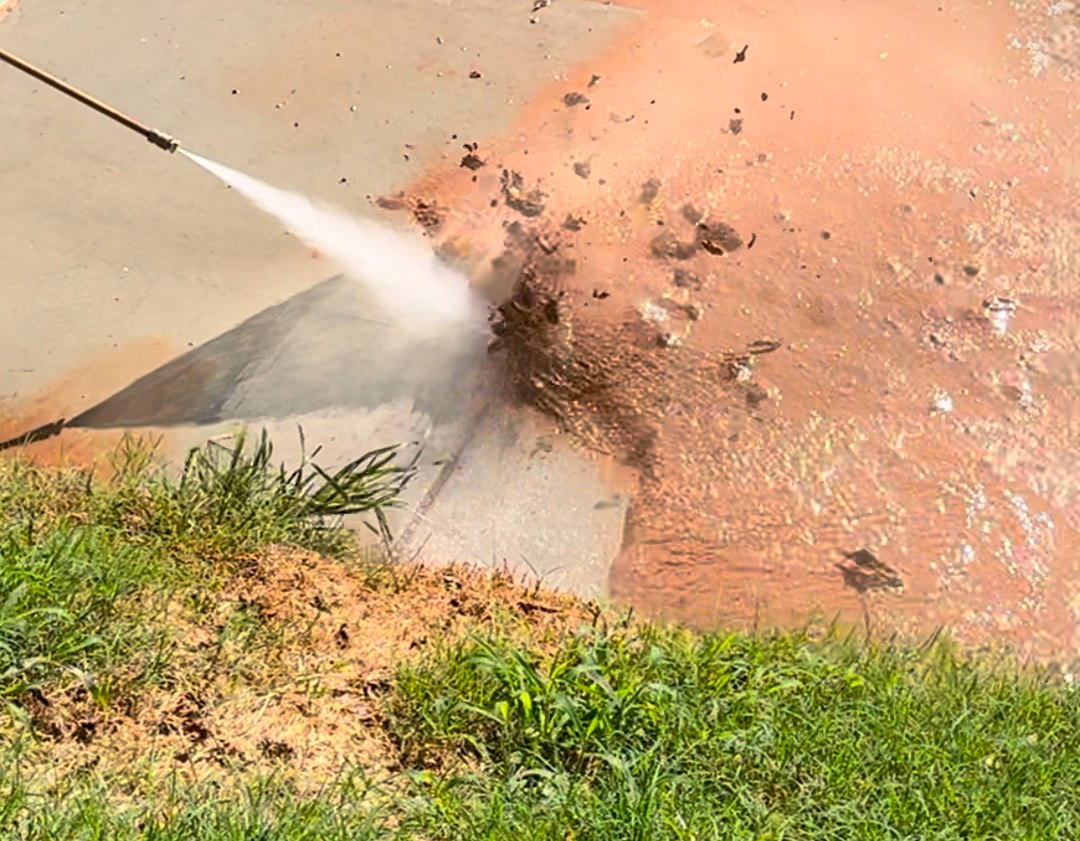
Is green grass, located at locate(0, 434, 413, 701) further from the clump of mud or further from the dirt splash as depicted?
the dirt splash

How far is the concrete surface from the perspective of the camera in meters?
5.10

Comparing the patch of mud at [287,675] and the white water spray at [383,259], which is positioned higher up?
the white water spray at [383,259]

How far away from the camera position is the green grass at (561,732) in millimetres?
3186

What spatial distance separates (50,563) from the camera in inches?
148

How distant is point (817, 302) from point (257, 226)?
98.7 inches

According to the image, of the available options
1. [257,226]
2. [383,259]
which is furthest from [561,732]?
[257,226]

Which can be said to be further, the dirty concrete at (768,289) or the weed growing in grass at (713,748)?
the dirty concrete at (768,289)

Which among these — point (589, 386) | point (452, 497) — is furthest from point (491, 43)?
point (452, 497)

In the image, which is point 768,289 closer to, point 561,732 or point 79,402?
point 561,732

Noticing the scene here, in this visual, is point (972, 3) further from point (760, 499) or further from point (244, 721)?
point (244, 721)

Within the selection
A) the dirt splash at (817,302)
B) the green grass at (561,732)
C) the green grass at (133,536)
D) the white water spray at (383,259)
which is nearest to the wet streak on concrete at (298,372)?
the white water spray at (383,259)

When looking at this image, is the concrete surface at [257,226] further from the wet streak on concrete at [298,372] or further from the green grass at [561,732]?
the green grass at [561,732]

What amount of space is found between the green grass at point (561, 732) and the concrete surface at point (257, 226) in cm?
91

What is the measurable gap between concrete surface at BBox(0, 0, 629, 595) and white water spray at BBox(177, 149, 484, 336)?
0.08 meters
